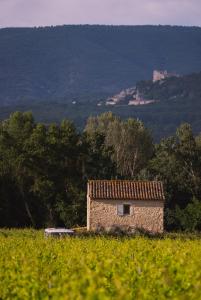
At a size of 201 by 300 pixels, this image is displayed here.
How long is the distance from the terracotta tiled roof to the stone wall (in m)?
0.31

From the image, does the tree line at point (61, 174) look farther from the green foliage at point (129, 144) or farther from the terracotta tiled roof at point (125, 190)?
the green foliage at point (129, 144)

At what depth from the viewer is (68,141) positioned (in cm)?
5794

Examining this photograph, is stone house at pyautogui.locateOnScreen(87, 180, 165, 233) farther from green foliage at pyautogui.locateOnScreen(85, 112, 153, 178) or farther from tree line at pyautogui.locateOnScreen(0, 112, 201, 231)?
green foliage at pyautogui.locateOnScreen(85, 112, 153, 178)

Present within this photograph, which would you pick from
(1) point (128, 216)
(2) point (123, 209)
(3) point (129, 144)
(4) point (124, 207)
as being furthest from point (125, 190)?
(3) point (129, 144)

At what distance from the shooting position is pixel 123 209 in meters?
49.0

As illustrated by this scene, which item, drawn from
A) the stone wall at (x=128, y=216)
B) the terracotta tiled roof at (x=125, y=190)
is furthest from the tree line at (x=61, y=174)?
the stone wall at (x=128, y=216)

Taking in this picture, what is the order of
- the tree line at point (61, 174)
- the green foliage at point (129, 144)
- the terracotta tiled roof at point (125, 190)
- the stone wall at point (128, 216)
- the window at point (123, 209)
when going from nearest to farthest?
1. the stone wall at point (128, 216)
2. the window at point (123, 209)
3. the terracotta tiled roof at point (125, 190)
4. the tree line at point (61, 174)
5. the green foliage at point (129, 144)

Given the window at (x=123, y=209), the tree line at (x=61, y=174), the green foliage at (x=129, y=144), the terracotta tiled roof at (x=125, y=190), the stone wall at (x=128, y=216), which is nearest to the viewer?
the stone wall at (x=128, y=216)

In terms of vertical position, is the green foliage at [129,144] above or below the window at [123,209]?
above

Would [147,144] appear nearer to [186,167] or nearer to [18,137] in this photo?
[186,167]

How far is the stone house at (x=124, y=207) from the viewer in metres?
48.2

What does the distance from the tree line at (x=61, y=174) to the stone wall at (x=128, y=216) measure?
436cm

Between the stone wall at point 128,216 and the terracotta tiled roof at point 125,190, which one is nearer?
the stone wall at point 128,216

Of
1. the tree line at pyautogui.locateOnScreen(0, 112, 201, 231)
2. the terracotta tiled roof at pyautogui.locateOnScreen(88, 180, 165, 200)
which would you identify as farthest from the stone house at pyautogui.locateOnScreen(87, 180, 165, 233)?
the tree line at pyautogui.locateOnScreen(0, 112, 201, 231)
